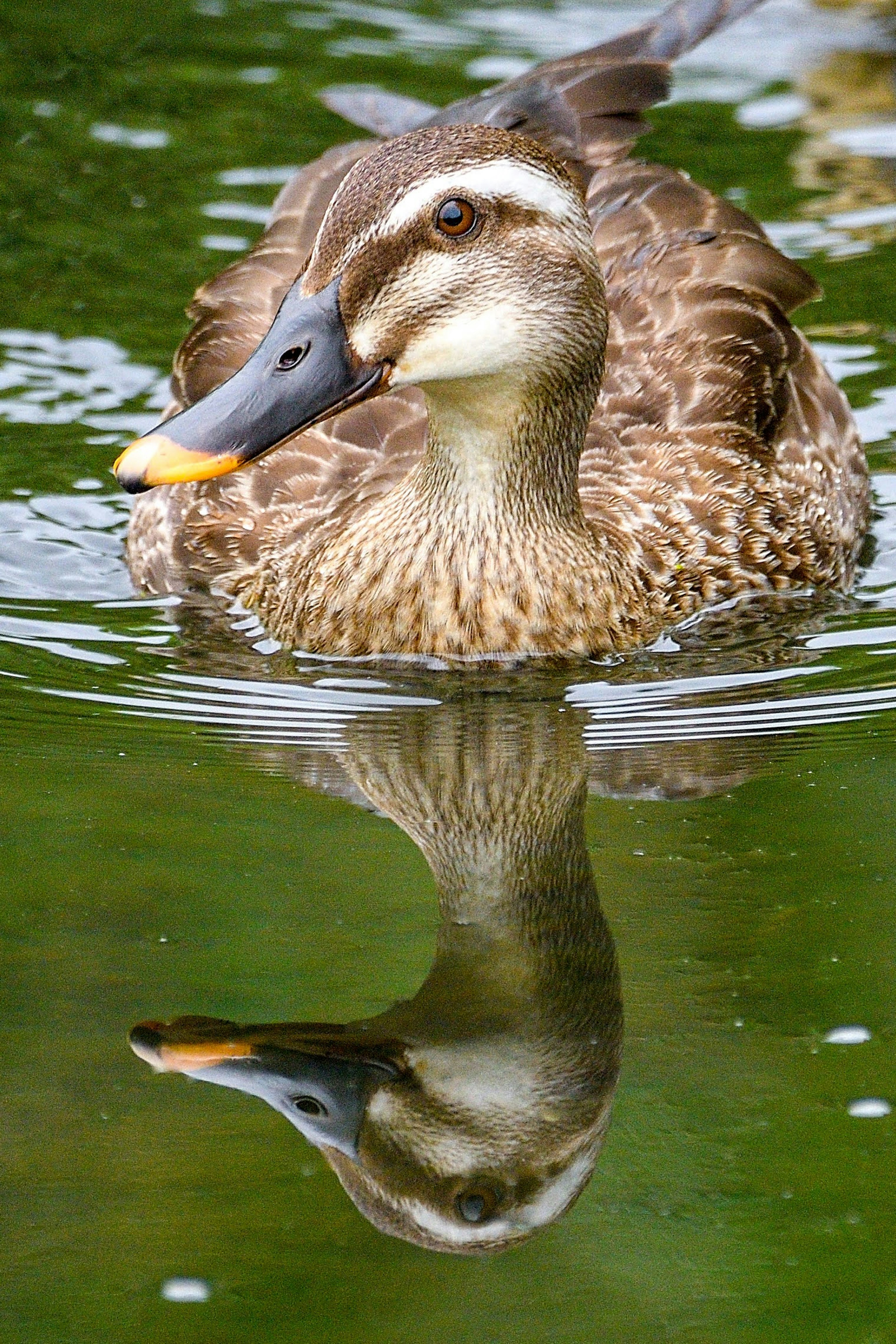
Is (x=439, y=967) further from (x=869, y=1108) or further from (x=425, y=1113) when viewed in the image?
(x=869, y=1108)

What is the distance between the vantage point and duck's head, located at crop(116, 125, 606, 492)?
644 cm

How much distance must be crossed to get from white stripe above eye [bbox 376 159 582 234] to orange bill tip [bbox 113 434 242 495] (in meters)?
0.81

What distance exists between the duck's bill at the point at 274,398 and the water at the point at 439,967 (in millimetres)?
833

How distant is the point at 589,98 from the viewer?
9164 mm

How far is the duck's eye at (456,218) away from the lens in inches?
263

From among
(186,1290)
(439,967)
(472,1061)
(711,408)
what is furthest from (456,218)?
(186,1290)

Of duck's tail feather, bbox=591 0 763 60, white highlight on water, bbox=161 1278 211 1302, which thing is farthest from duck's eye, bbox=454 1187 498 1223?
duck's tail feather, bbox=591 0 763 60

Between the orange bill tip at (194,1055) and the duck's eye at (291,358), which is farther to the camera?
the duck's eye at (291,358)

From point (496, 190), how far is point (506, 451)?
2.86 feet

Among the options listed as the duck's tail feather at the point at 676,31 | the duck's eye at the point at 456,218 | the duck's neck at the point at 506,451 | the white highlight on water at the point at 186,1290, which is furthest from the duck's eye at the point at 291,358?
the duck's tail feather at the point at 676,31

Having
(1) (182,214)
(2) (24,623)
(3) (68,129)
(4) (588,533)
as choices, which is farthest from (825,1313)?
(3) (68,129)

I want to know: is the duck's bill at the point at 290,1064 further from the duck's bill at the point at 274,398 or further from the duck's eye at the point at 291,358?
the duck's eye at the point at 291,358

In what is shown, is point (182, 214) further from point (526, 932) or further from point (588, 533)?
point (526, 932)

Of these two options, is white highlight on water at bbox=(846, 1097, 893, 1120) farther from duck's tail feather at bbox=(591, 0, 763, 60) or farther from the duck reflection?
duck's tail feather at bbox=(591, 0, 763, 60)
